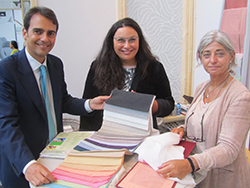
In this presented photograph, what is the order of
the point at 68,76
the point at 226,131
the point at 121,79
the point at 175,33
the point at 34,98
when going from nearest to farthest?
the point at 226,131, the point at 34,98, the point at 121,79, the point at 68,76, the point at 175,33

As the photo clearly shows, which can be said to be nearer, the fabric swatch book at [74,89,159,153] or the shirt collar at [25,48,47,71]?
the fabric swatch book at [74,89,159,153]

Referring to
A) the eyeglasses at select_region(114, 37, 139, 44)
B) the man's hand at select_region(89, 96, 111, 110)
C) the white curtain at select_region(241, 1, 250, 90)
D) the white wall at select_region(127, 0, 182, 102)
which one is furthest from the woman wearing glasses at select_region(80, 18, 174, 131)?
the white wall at select_region(127, 0, 182, 102)

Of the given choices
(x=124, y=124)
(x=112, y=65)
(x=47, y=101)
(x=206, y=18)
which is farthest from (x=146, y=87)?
(x=206, y=18)

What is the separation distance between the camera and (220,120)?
1139 mm

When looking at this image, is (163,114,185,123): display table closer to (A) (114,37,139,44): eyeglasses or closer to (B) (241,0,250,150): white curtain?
(B) (241,0,250,150): white curtain

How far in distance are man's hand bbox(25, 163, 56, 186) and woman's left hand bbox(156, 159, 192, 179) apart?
0.45 m

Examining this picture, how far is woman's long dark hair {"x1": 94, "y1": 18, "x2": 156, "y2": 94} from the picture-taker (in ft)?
5.34

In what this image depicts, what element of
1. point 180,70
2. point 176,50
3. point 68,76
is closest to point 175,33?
point 176,50

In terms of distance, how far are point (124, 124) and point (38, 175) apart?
0.49m

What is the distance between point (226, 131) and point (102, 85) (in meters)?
0.96

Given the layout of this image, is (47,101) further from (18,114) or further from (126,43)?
(126,43)

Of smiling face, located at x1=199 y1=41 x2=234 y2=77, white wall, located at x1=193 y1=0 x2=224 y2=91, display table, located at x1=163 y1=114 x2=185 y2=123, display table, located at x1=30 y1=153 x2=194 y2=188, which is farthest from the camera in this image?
display table, located at x1=163 y1=114 x2=185 y2=123

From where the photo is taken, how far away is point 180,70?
129 inches

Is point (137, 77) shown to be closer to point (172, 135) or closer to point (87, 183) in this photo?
point (172, 135)
